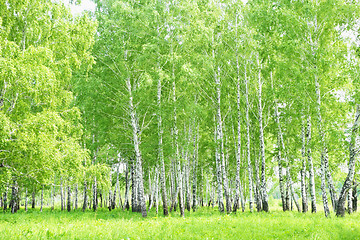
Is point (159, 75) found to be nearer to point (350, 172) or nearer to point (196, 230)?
point (196, 230)

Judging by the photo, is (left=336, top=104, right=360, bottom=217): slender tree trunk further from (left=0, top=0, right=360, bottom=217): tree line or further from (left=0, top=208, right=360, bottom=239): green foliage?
(left=0, top=208, right=360, bottom=239): green foliage

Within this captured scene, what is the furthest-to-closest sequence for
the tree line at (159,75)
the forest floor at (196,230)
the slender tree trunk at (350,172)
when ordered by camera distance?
the slender tree trunk at (350,172) → the tree line at (159,75) → the forest floor at (196,230)

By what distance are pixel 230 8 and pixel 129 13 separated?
809 centimetres

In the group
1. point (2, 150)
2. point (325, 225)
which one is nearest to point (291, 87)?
point (325, 225)

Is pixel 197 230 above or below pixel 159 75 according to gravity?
below

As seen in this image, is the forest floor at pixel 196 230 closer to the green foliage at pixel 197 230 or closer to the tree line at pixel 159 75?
the green foliage at pixel 197 230

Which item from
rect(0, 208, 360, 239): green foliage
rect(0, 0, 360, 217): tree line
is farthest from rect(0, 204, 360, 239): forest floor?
rect(0, 0, 360, 217): tree line

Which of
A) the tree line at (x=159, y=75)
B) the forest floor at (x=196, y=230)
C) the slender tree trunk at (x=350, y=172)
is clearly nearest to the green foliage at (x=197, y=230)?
the forest floor at (x=196, y=230)

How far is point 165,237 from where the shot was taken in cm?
765

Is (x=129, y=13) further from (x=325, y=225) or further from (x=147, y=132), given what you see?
(x=325, y=225)

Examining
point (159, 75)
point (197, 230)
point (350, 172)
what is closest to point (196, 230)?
point (197, 230)

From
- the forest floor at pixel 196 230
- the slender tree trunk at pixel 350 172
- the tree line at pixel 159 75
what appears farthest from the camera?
the slender tree trunk at pixel 350 172

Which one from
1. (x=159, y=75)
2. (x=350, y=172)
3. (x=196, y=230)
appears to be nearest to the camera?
(x=196, y=230)

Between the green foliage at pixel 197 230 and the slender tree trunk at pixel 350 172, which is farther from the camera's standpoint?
the slender tree trunk at pixel 350 172
